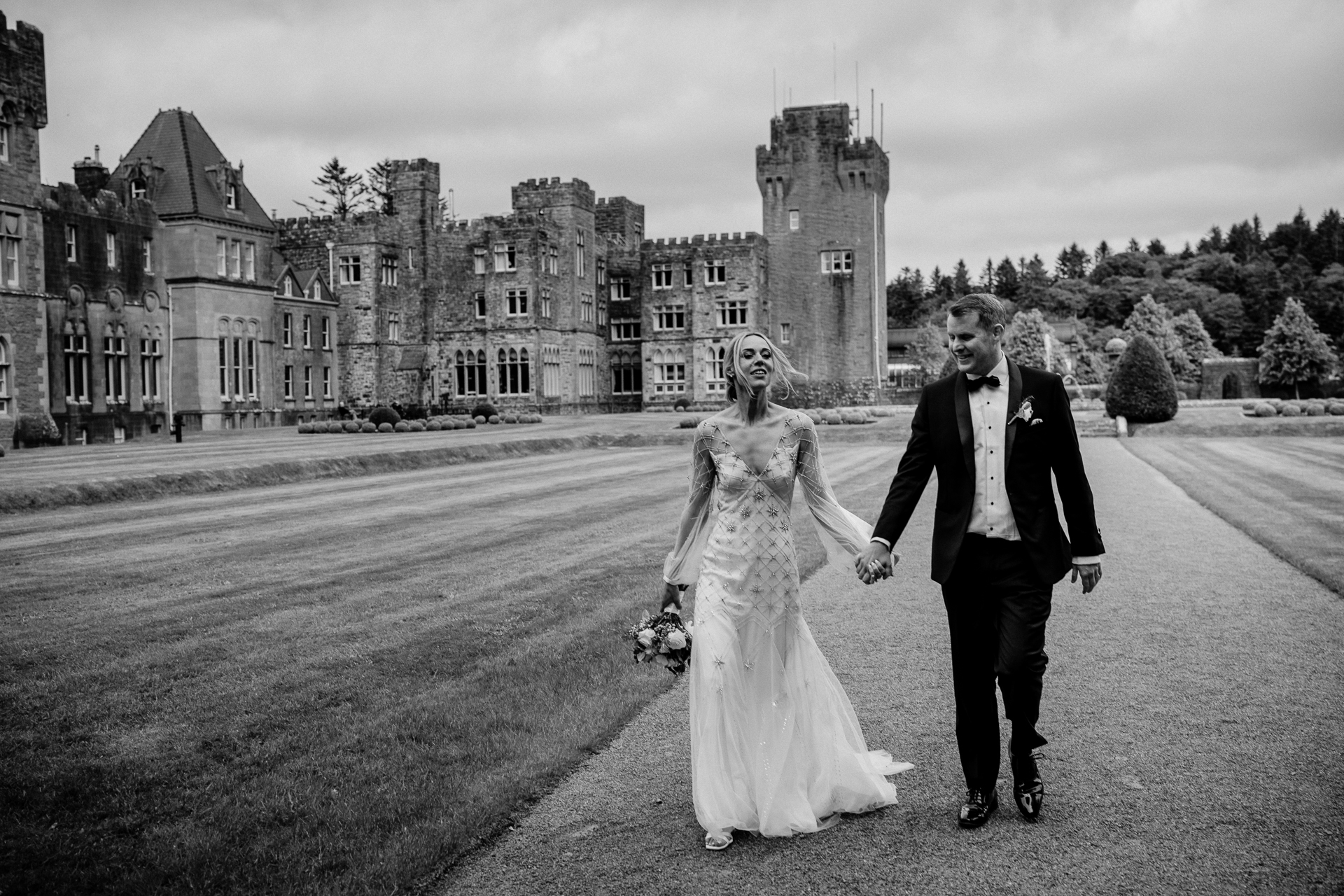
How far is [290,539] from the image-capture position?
1341 centimetres

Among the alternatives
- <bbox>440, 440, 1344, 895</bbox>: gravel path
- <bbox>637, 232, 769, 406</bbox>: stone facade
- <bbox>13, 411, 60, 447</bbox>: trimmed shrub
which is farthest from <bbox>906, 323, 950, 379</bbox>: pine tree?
<bbox>440, 440, 1344, 895</bbox>: gravel path

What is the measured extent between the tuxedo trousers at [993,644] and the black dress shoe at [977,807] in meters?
0.04

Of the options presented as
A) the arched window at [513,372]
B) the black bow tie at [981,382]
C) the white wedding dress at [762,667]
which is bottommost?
the white wedding dress at [762,667]

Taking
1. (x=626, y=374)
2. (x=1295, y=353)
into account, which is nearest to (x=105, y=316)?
(x=626, y=374)

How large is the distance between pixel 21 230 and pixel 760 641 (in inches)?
1547

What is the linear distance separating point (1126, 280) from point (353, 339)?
82.0 metres

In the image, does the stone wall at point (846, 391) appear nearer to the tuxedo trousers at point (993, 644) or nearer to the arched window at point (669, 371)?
the arched window at point (669, 371)

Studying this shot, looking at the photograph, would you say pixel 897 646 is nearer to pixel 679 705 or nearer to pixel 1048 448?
pixel 679 705

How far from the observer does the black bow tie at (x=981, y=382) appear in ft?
16.7

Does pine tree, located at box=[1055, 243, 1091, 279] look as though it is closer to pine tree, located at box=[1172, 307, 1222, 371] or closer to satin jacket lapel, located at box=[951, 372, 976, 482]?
pine tree, located at box=[1172, 307, 1222, 371]

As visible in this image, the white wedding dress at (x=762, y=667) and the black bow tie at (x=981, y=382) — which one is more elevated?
the black bow tie at (x=981, y=382)

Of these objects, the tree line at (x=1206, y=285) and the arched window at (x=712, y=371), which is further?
the tree line at (x=1206, y=285)

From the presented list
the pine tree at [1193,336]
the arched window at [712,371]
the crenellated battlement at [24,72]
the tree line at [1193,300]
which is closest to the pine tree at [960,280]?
the tree line at [1193,300]

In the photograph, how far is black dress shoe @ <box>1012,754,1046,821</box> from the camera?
16.0 ft
